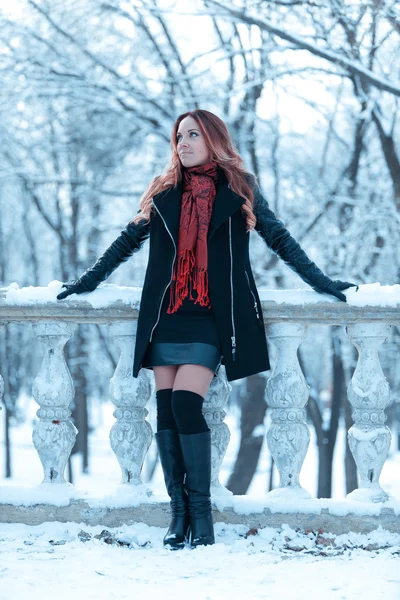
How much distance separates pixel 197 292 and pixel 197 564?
1191 millimetres

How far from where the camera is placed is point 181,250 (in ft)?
11.2

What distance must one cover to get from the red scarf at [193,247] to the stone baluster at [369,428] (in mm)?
809

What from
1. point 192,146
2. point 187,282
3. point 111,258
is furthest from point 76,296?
point 192,146

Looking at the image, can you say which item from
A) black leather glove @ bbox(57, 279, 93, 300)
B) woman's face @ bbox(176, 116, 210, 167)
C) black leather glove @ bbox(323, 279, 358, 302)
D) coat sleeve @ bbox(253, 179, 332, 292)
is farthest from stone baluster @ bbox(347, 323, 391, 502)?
black leather glove @ bbox(57, 279, 93, 300)

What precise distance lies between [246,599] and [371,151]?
12214mm

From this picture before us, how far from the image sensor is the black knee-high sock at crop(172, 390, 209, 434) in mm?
3230

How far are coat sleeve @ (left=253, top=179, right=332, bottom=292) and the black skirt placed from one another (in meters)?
0.49

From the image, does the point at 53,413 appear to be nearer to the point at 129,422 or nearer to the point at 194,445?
the point at 129,422

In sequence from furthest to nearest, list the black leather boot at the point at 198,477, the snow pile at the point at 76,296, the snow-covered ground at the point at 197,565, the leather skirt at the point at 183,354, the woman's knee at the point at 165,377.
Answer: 1. the snow pile at the point at 76,296
2. the woman's knee at the point at 165,377
3. the leather skirt at the point at 183,354
4. the black leather boot at the point at 198,477
5. the snow-covered ground at the point at 197,565

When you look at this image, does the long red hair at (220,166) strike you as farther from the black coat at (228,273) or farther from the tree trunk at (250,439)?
the tree trunk at (250,439)

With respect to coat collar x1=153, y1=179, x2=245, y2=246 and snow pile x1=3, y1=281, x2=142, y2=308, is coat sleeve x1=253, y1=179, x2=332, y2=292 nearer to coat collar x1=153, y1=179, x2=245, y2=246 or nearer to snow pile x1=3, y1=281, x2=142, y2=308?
coat collar x1=153, y1=179, x2=245, y2=246

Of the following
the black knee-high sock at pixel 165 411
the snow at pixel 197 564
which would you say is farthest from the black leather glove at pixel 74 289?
the snow at pixel 197 564

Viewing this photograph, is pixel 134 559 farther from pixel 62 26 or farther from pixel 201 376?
pixel 62 26

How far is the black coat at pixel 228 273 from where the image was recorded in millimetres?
3340
